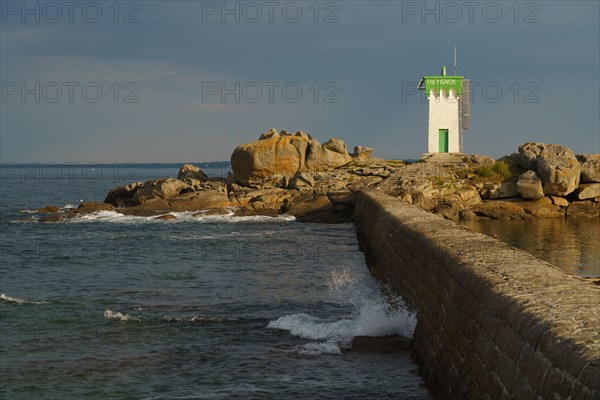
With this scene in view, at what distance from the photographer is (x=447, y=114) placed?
54875 mm

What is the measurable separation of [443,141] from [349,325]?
4251 cm

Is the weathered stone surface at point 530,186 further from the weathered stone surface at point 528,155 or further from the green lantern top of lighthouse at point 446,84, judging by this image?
the green lantern top of lighthouse at point 446,84

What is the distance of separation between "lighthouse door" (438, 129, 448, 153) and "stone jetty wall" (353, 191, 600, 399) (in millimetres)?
41493

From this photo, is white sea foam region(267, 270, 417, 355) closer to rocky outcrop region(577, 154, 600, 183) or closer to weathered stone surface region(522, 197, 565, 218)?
weathered stone surface region(522, 197, 565, 218)

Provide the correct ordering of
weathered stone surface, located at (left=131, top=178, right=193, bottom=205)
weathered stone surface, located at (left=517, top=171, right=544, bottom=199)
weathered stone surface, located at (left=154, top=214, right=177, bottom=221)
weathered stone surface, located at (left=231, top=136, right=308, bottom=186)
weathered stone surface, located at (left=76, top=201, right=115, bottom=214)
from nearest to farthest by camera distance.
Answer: weathered stone surface, located at (left=517, top=171, right=544, bottom=199) < weathered stone surface, located at (left=154, top=214, right=177, bottom=221) < weathered stone surface, located at (left=76, top=201, right=115, bottom=214) < weathered stone surface, located at (left=131, top=178, right=193, bottom=205) < weathered stone surface, located at (left=231, top=136, right=308, bottom=186)

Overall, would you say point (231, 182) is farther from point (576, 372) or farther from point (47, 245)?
point (576, 372)

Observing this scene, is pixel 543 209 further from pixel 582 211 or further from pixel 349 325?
pixel 349 325

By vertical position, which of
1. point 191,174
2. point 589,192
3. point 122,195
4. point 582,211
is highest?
point 191,174

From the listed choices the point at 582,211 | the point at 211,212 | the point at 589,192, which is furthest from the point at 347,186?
the point at 589,192

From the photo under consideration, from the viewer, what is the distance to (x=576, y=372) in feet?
17.7

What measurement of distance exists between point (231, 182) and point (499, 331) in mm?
47069

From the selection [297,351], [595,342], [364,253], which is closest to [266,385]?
[297,351]

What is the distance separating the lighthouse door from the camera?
54844 millimetres

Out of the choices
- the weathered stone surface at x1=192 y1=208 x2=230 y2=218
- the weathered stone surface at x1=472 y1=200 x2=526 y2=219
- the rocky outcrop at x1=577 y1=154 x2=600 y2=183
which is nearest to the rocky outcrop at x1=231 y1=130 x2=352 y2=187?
the weathered stone surface at x1=192 y1=208 x2=230 y2=218
